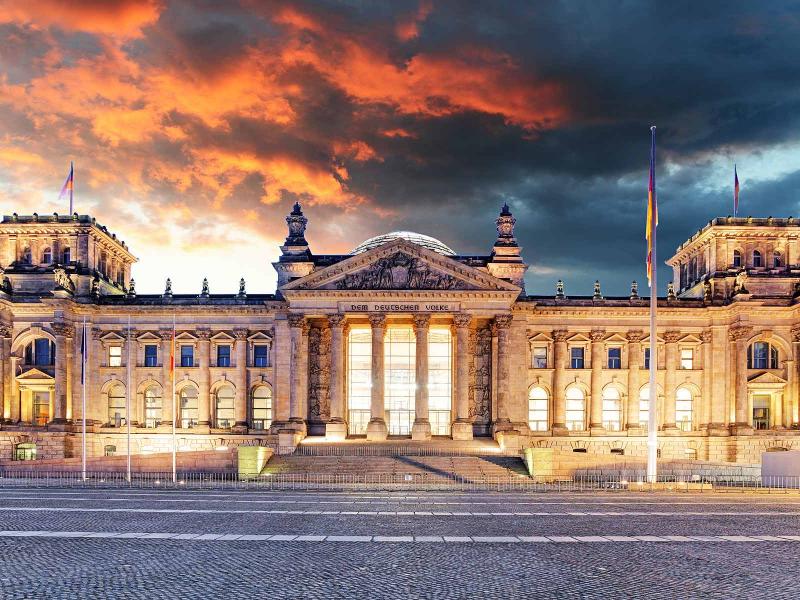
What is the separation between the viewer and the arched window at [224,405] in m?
A: 65.9

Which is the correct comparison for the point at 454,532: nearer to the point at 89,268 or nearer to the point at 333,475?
the point at 333,475

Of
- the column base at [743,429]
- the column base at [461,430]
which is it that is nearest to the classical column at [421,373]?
the column base at [461,430]

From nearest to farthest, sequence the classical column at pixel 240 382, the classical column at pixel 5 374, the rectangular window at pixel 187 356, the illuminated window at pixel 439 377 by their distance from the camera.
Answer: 1. the classical column at pixel 5 374
2. the illuminated window at pixel 439 377
3. the classical column at pixel 240 382
4. the rectangular window at pixel 187 356

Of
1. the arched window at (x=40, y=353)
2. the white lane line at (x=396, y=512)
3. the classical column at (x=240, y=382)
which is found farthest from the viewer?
the classical column at (x=240, y=382)

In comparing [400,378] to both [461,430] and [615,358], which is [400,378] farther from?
[615,358]

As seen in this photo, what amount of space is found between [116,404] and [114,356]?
463 cm

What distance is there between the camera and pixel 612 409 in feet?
217

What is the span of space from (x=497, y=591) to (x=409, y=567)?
311 cm

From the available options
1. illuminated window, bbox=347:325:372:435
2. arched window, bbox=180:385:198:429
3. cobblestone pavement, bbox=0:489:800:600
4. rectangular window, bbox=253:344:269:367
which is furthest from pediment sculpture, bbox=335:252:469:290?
cobblestone pavement, bbox=0:489:800:600

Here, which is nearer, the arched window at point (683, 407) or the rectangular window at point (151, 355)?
the arched window at point (683, 407)

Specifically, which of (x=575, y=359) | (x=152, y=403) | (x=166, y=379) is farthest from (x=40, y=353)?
(x=575, y=359)

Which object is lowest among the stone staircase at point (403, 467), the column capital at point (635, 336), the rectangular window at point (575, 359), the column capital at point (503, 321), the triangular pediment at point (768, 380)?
the stone staircase at point (403, 467)

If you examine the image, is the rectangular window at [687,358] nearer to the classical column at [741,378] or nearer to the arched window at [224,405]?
the classical column at [741,378]

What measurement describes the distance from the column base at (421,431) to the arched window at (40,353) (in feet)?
114
